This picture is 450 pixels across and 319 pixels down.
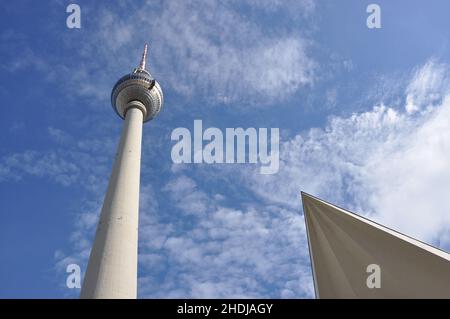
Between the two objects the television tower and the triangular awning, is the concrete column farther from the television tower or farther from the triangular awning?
the triangular awning

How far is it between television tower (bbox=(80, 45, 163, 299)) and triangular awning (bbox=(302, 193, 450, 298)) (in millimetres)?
21259

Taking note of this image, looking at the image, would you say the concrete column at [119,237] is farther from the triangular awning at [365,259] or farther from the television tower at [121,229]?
the triangular awning at [365,259]

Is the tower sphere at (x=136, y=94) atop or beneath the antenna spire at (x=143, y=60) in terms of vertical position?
beneath

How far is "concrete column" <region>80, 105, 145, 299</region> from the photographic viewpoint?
34594mm

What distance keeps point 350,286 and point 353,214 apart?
127 inches

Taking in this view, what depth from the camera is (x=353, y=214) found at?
18688 mm

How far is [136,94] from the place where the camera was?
65125mm

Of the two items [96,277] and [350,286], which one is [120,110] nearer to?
[96,277]

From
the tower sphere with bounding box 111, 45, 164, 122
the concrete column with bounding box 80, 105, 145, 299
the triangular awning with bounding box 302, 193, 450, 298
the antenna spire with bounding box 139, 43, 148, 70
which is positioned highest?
the antenna spire with bounding box 139, 43, 148, 70

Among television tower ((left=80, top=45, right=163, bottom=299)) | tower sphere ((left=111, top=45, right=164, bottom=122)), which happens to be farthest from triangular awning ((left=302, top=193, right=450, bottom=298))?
tower sphere ((left=111, top=45, right=164, bottom=122))

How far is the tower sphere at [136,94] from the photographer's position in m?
65.2

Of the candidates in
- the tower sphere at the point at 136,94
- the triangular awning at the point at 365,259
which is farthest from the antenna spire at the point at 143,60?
the triangular awning at the point at 365,259

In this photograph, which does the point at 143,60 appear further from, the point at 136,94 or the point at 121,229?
the point at 121,229

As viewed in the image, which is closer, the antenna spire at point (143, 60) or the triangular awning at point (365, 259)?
the triangular awning at point (365, 259)
